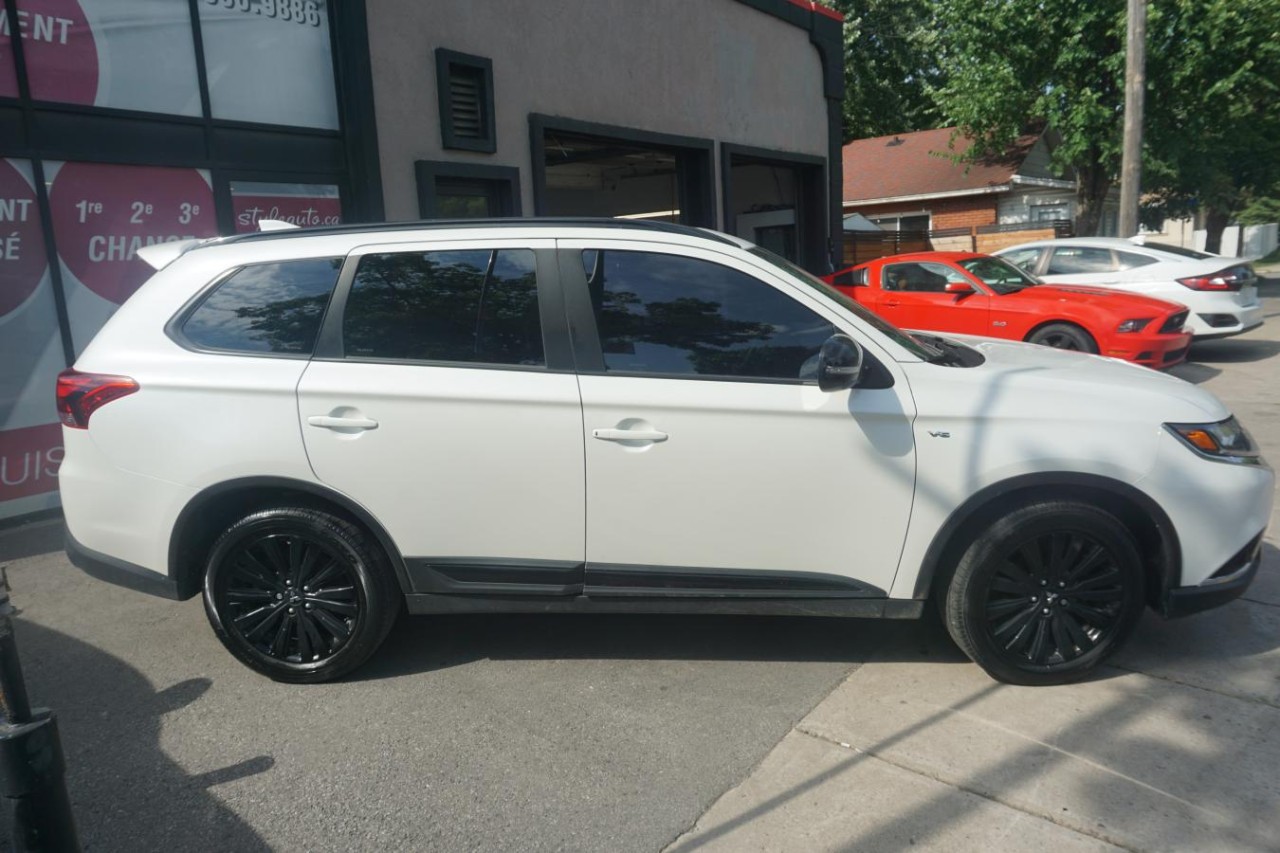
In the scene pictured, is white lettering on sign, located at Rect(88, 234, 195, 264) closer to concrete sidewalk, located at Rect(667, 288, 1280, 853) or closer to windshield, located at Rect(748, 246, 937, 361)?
windshield, located at Rect(748, 246, 937, 361)

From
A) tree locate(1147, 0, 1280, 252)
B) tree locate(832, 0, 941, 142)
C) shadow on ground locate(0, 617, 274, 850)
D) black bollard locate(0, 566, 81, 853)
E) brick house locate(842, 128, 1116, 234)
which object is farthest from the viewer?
tree locate(832, 0, 941, 142)

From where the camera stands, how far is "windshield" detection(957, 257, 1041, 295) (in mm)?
10141

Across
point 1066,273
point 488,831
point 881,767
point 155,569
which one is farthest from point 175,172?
point 1066,273

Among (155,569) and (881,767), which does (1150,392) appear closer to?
(881,767)

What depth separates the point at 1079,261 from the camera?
12109mm

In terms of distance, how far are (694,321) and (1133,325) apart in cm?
734

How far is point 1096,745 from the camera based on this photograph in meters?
3.24

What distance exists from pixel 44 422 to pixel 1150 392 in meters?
6.93

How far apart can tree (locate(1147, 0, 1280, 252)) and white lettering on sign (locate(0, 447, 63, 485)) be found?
68.8ft

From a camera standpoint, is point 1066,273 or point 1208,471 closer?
point 1208,471

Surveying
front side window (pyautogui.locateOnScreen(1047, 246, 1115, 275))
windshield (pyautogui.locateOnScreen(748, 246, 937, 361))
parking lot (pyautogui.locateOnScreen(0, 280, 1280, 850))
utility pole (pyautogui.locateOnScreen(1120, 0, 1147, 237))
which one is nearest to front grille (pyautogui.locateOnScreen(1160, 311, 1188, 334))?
front side window (pyautogui.locateOnScreen(1047, 246, 1115, 275))

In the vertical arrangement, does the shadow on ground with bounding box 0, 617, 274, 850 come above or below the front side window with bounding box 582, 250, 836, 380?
below

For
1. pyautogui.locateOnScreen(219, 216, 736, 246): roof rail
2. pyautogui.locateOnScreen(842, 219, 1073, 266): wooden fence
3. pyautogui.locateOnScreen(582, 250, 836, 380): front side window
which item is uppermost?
pyautogui.locateOnScreen(842, 219, 1073, 266): wooden fence

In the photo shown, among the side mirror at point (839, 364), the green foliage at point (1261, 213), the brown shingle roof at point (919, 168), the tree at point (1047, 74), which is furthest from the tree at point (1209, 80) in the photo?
the green foliage at point (1261, 213)
